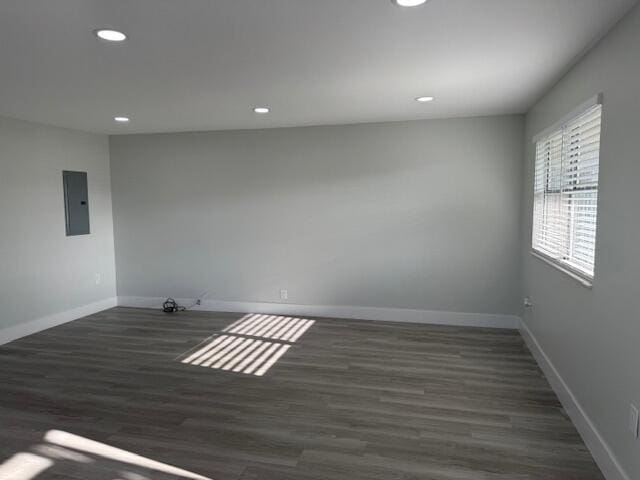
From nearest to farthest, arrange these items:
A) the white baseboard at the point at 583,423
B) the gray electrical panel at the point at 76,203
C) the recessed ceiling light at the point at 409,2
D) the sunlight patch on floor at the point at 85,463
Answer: the recessed ceiling light at the point at 409,2 < the white baseboard at the point at 583,423 < the sunlight patch on floor at the point at 85,463 < the gray electrical panel at the point at 76,203

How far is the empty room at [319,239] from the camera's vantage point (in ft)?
7.30

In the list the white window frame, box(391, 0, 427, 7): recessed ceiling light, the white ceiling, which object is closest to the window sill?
the white window frame

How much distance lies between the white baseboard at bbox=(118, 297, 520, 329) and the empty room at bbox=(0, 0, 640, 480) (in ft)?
0.08

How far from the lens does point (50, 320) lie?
4.95 metres

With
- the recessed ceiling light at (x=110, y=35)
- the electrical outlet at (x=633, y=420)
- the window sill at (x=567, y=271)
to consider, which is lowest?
the electrical outlet at (x=633, y=420)

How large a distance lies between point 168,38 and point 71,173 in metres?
3.62

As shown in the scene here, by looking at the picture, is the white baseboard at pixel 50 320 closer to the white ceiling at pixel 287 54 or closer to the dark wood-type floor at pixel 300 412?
the dark wood-type floor at pixel 300 412

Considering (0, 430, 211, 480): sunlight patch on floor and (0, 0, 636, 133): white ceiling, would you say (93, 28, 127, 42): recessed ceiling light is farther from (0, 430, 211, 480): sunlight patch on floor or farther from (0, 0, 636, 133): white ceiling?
(0, 430, 211, 480): sunlight patch on floor

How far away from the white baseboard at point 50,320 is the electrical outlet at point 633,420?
5162 mm

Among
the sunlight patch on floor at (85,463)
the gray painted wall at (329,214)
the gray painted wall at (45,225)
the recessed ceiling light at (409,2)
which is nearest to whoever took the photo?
the recessed ceiling light at (409,2)

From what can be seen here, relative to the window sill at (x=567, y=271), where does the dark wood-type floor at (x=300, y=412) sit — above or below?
below

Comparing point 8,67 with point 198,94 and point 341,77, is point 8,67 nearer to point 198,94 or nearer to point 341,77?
point 198,94

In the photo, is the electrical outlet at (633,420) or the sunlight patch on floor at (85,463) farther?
the sunlight patch on floor at (85,463)

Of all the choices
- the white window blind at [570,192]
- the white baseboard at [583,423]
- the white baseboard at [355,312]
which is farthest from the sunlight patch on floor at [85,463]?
the white baseboard at [355,312]
